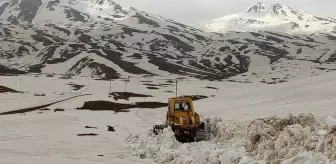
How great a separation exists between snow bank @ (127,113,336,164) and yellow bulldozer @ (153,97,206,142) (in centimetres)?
52

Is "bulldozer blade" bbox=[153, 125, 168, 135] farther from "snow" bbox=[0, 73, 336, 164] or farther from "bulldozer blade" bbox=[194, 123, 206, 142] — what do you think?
"bulldozer blade" bbox=[194, 123, 206, 142]

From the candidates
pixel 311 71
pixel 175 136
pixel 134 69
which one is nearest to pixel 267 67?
pixel 311 71

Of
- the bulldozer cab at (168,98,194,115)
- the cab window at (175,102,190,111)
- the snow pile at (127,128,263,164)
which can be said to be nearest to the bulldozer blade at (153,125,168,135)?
the snow pile at (127,128,263,164)

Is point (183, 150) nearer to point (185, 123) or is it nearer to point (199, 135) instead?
point (199, 135)

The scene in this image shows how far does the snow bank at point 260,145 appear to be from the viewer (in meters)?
12.4

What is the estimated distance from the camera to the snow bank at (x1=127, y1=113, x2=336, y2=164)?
12406mm

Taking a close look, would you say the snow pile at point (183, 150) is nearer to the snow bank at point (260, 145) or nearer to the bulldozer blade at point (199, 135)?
the snow bank at point (260, 145)

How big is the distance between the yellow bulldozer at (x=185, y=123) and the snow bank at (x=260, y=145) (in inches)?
20.4

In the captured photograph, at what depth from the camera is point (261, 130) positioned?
16906 millimetres

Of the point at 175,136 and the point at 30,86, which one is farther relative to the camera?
the point at 30,86

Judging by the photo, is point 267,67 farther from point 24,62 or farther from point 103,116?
point 103,116

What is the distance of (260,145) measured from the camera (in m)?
15.2

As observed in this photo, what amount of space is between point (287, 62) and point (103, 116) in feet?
520

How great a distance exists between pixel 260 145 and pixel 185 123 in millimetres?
8567
